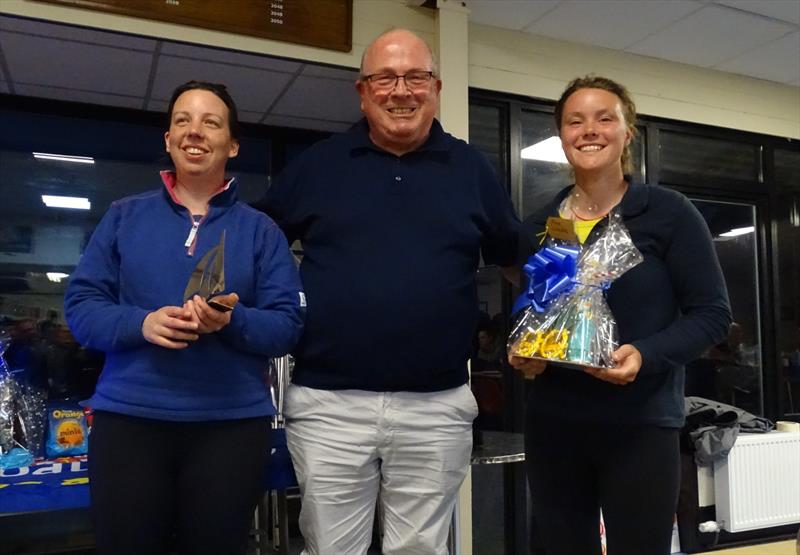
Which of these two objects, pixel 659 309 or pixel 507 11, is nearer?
pixel 659 309

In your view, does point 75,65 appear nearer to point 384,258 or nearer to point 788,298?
point 384,258

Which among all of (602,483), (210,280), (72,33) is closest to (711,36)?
(602,483)

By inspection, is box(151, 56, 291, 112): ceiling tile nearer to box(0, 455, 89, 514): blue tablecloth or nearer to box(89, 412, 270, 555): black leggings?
box(0, 455, 89, 514): blue tablecloth

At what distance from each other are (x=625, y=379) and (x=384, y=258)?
1.85 ft

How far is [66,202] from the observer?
3371mm

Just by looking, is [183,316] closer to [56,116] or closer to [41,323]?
[41,323]

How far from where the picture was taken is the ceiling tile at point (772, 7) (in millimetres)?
3158

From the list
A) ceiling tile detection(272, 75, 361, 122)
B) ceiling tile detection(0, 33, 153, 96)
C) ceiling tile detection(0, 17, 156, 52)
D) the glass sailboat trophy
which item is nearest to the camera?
the glass sailboat trophy

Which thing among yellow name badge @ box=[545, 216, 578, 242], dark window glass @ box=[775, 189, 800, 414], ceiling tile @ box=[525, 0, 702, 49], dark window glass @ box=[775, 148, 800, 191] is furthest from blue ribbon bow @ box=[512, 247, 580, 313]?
dark window glass @ box=[775, 148, 800, 191]

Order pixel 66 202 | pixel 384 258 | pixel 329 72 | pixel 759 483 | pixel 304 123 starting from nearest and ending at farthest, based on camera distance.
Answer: pixel 384 258
pixel 329 72
pixel 66 202
pixel 759 483
pixel 304 123

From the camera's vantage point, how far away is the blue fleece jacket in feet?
3.95

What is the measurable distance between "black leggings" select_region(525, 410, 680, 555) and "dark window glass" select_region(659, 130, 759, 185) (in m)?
3.05

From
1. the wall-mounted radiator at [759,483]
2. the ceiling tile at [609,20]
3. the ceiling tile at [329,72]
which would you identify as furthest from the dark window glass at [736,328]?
the ceiling tile at [329,72]

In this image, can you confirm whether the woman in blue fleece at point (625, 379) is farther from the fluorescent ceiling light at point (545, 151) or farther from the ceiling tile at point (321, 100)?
the fluorescent ceiling light at point (545, 151)
